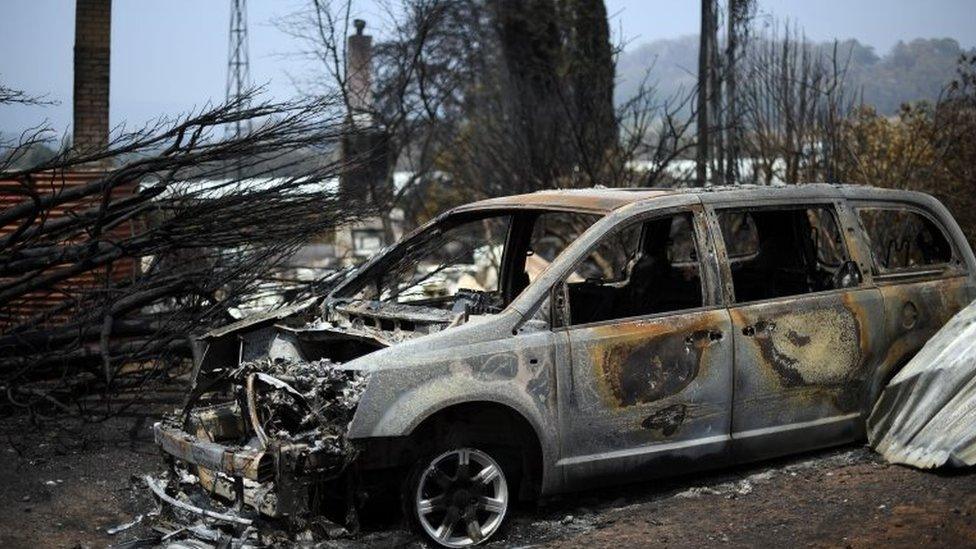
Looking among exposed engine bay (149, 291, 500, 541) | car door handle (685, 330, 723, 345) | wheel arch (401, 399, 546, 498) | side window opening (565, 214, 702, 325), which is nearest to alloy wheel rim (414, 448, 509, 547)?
wheel arch (401, 399, 546, 498)

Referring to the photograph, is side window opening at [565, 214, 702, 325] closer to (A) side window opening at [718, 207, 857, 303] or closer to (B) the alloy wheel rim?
(A) side window opening at [718, 207, 857, 303]

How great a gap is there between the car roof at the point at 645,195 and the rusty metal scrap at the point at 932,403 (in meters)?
0.94

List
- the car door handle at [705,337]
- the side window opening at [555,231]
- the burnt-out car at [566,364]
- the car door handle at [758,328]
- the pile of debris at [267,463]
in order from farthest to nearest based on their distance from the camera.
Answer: the side window opening at [555,231] → the car door handle at [758,328] → the car door handle at [705,337] → the burnt-out car at [566,364] → the pile of debris at [267,463]

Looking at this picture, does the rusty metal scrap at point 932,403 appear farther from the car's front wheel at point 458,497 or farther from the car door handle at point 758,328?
the car's front wheel at point 458,497

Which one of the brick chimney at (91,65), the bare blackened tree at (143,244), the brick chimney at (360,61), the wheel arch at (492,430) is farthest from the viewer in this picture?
the brick chimney at (360,61)

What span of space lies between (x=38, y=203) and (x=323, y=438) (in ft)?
12.1

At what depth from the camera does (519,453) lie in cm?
569

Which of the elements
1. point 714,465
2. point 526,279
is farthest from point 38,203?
point 714,465

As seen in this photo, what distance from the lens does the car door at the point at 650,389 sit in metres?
5.72

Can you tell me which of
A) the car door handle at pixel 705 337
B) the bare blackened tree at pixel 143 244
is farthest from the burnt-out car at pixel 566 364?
the bare blackened tree at pixel 143 244

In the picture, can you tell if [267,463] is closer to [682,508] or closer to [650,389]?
[650,389]

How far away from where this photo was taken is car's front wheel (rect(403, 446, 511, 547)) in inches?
211

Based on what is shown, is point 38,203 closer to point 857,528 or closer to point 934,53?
point 857,528

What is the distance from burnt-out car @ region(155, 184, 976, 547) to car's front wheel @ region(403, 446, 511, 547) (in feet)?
0.03
